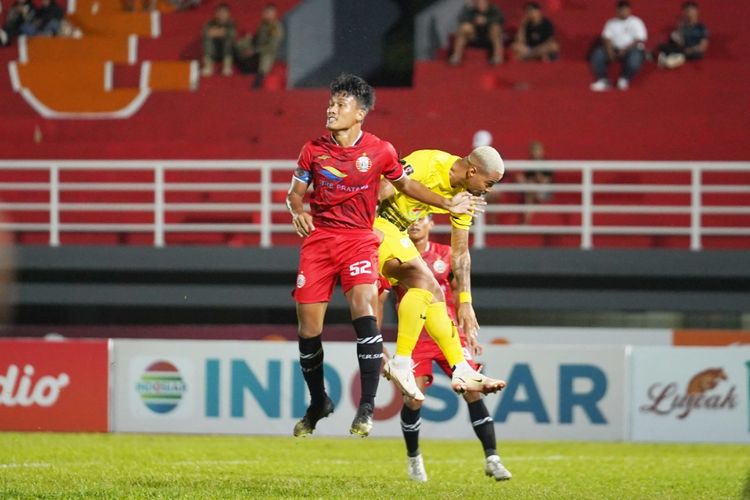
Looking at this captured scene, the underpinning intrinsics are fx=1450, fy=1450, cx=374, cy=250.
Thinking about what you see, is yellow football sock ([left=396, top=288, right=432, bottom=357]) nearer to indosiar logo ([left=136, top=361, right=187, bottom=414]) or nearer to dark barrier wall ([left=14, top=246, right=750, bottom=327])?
indosiar logo ([left=136, top=361, right=187, bottom=414])

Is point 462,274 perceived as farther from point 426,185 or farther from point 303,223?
point 303,223

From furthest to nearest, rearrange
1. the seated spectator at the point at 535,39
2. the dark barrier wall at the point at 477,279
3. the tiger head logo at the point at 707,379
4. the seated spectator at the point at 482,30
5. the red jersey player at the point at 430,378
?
the seated spectator at the point at 482,30 < the seated spectator at the point at 535,39 < the dark barrier wall at the point at 477,279 < the tiger head logo at the point at 707,379 < the red jersey player at the point at 430,378

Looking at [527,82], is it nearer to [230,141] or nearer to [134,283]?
[230,141]

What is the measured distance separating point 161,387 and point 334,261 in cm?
741

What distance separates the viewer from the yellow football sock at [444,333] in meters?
10.5

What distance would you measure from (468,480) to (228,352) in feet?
19.4

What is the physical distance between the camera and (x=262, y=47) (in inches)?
893

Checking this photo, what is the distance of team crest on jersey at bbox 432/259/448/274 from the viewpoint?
12.0 metres

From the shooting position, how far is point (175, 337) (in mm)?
19359

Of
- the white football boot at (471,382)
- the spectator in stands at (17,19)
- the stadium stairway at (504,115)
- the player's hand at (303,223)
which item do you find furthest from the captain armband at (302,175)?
the spectator in stands at (17,19)

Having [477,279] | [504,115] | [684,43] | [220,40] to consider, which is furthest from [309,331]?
[220,40]

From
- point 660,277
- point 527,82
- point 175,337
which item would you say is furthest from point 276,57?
point 660,277

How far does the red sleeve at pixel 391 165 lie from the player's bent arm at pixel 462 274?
80cm

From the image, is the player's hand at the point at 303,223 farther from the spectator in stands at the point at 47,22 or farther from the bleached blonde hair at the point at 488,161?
the spectator in stands at the point at 47,22
